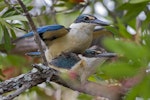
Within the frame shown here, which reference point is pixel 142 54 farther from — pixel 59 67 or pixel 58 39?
pixel 58 39

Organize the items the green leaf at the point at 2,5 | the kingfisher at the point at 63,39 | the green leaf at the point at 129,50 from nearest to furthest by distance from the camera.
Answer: the green leaf at the point at 129,50 → the kingfisher at the point at 63,39 → the green leaf at the point at 2,5

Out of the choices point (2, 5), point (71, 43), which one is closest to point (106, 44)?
point (71, 43)

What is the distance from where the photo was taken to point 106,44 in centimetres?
50

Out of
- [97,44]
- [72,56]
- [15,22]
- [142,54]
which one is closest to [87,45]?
[72,56]

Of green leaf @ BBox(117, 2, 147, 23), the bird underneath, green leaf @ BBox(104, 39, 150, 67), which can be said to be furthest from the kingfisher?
green leaf @ BBox(104, 39, 150, 67)

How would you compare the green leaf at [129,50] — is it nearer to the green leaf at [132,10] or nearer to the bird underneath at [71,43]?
the bird underneath at [71,43]

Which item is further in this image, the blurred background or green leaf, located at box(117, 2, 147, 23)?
green leaf, located at box(117, 2, 147, 23)

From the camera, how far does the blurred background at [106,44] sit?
1.65 ft

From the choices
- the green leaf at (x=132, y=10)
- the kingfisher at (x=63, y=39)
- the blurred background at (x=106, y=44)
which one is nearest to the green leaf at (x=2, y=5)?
the blurred background at (x=106, y=44)

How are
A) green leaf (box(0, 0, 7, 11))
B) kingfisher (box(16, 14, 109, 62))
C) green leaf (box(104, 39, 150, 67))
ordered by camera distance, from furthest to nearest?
green leaf (box(0, 0, 7, 11))
kingfisher (box(16, 14, 109, 62))
green leaf (box(104, 39, 150, 67))

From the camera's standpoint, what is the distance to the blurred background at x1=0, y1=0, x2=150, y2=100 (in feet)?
1.65

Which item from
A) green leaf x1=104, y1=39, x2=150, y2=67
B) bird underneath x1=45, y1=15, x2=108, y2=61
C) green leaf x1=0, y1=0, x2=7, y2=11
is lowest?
bird underneath x1=45, y1=15, x2=108, y2=61

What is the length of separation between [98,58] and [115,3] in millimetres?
1001

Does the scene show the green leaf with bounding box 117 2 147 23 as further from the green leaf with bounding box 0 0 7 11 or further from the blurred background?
the green leaf with bounding box 0 0 7 11
